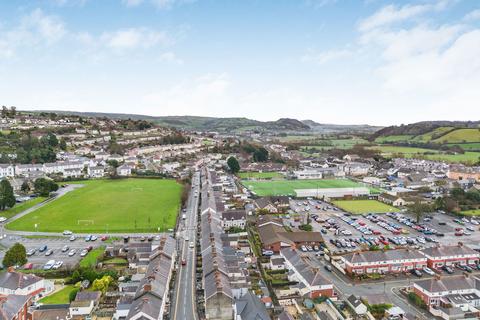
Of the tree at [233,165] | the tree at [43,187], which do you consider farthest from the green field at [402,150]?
the tree at [43,187]

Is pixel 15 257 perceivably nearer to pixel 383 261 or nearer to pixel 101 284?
pixel 101 284

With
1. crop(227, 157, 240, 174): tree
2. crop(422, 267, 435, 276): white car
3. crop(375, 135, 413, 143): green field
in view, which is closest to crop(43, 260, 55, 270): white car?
crop(422, 267, 435, 276): white car

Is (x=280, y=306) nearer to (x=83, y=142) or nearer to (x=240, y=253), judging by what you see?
(x=240, y=253)

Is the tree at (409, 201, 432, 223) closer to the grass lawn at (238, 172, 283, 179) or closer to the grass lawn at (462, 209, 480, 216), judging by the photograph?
the grass lawn at (462, 209, 480, 216)

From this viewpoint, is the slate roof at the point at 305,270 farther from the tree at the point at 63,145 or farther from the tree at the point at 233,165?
the tree at the point at 63,145

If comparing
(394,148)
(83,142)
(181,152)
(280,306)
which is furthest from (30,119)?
(394,148)

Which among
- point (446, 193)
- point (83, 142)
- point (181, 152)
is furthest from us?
point (181, 152)

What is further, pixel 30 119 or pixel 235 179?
pixel 30 119
